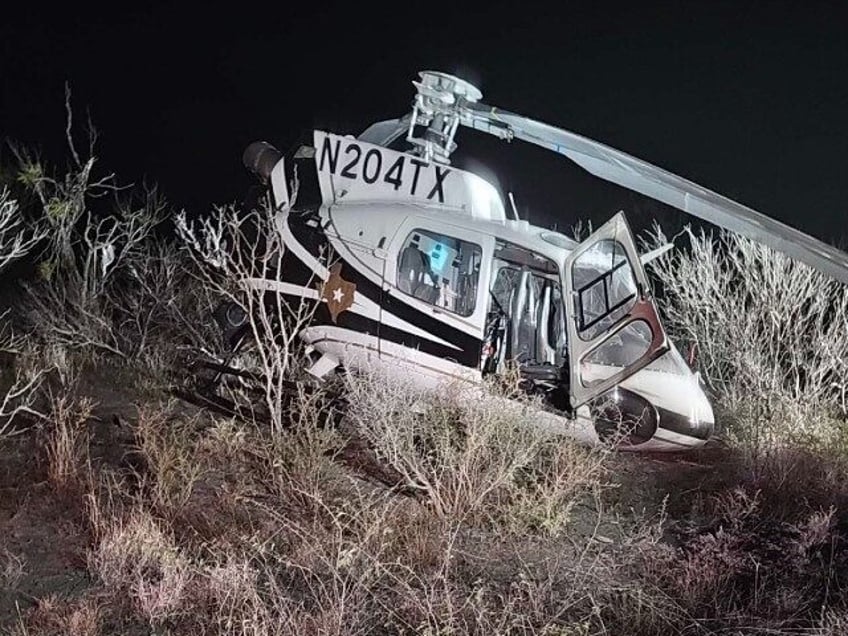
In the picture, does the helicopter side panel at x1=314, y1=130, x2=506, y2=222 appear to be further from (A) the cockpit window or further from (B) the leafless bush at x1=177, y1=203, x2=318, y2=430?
(B) the leafless bush at x1=177, y1=203, x2=318, y2=430

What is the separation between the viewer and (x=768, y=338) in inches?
359

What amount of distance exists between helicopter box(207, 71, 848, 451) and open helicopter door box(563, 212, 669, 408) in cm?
1

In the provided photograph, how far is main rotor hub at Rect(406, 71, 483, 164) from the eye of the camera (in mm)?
8047

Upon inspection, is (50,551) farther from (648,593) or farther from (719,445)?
(719,445)

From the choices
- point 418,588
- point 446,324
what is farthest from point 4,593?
point 446,324

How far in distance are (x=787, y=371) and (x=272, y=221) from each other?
5110 mm

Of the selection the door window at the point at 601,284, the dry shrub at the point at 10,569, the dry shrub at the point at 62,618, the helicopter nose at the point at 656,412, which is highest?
the door window at the point at 601,284

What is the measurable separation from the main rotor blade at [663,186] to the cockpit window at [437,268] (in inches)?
41.8

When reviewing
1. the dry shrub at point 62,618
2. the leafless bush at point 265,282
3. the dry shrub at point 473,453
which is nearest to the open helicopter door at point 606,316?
the dry shrub at point 473,453

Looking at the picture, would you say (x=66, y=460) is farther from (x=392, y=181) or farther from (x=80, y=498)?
(x=392, y=181)

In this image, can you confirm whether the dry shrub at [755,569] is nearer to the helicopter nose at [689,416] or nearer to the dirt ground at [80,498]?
the dirt ground at [80,498]

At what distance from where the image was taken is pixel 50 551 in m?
5.44

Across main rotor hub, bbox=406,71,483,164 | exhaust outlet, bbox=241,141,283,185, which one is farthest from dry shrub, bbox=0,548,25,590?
main rotor hub, bbox=406,71,483,164

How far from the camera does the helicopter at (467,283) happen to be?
7.25 m
